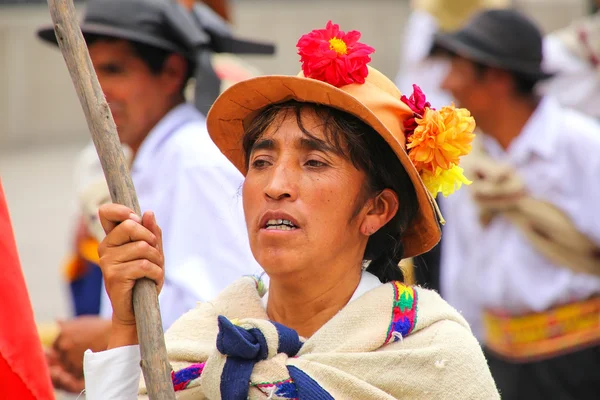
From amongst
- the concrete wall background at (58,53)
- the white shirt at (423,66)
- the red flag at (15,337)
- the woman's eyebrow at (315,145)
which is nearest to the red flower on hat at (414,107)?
the woman's eyebrow at (315,145)

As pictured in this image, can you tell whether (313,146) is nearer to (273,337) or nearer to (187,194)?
(273,337)

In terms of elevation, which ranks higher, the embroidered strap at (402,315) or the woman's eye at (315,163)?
the woman's eye at (315,163)

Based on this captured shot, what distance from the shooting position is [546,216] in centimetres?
596

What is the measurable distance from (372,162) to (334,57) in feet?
0.99

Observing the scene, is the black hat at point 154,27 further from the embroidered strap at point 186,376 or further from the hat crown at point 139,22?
the embroidered strap at point 186,376

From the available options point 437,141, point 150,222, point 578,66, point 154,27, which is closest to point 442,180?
point 437,141

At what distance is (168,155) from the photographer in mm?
4629

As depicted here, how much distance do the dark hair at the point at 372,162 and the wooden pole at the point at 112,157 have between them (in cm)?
59

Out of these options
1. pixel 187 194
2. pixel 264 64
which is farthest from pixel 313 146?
pixel 264 64

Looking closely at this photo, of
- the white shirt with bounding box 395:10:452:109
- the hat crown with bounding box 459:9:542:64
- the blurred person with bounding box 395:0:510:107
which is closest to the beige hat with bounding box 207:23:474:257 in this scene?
the hat crown with bounding box 459:9:542:64

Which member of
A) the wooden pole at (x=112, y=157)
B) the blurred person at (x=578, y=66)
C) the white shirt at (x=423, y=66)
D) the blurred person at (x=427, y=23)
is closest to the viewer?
the wooden pole at (x=112, y=157)

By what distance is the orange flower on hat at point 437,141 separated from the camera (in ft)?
9.70

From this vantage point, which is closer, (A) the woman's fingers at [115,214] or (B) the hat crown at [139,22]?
(A) the woman's fingers at [115,214]

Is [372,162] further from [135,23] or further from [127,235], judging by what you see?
[135,23]
